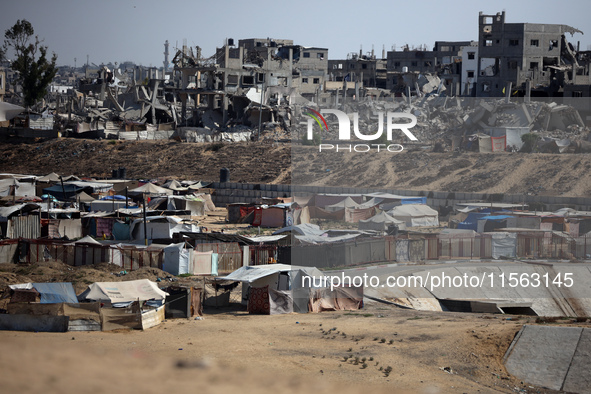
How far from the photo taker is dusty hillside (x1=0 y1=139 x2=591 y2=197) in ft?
127

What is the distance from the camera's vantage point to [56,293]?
16.2m

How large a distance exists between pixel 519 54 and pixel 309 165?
86.2ft

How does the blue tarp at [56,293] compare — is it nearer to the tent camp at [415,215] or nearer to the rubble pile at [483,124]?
the tent camp at [415,215]

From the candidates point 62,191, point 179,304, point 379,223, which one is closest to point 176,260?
point 179,304

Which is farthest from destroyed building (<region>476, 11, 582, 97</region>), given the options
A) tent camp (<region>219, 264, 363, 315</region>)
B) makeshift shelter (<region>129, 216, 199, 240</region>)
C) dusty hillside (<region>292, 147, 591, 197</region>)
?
tent camp (<region>219, 264, 363, 315</region>)

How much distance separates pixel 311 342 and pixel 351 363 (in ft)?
5.35

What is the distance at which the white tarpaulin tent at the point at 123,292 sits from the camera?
1614cm

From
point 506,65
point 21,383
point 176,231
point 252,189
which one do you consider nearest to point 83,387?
point 21,383

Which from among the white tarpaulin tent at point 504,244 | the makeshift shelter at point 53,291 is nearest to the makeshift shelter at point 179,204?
the white tarpaulin tent at point 504,244

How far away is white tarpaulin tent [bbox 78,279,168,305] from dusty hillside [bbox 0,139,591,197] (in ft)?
83.9

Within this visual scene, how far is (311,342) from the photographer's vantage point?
568 inches

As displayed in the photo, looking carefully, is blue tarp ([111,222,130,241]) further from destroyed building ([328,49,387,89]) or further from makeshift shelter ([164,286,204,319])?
destroyed building ([328,49,387,89])

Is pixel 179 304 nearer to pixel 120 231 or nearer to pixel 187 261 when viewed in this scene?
pixel 187 261

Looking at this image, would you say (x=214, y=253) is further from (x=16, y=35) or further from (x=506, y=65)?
(x=16, y=35)
